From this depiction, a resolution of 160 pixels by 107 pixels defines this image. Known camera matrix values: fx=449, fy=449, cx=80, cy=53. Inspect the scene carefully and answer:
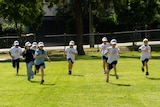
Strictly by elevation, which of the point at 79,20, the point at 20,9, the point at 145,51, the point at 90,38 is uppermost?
the point at 20,9

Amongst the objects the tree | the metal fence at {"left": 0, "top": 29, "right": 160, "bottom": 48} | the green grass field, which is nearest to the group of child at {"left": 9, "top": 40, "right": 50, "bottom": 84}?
the green grass field

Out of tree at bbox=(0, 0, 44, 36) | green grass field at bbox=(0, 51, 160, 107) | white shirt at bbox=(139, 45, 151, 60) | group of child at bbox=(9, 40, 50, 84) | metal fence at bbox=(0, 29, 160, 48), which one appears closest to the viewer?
green grass field at bbox=(0, 51, 160, 107)

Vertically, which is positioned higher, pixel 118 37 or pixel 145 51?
pixel 118 37

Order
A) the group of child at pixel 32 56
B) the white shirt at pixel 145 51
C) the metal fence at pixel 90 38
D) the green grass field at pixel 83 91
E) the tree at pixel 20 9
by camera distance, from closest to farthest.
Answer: the green grass field at pixel 83 91
the group of child at pixel 32 56
the white shirt at pixel 145 51
the tree at pixel 20 9
the metal fence at pixel 90 38

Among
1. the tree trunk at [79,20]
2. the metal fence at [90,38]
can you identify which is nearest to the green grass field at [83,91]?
the tree trunk at [79,20]

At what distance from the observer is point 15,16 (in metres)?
43.2

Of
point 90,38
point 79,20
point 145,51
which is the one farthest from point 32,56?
point 90,38

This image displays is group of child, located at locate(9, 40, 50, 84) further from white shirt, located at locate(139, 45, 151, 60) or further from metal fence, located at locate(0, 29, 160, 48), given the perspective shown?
metal fence, located at locate(0, 29, 160, 48)

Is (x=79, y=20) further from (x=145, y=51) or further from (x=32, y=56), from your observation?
(x=32, y=56)

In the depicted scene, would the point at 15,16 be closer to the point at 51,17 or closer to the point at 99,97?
the point at 51,17

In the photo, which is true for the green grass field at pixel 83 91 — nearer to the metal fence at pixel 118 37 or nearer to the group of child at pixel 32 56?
the group of child at pixel 32 56

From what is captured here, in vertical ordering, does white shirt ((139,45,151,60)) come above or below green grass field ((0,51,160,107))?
above

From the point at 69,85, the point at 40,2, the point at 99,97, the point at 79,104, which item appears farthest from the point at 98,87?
the point at 40,2

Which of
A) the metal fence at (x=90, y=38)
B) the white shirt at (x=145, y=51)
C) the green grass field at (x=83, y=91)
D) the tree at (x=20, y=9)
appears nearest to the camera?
the green grass field at (x=83, y=91)
